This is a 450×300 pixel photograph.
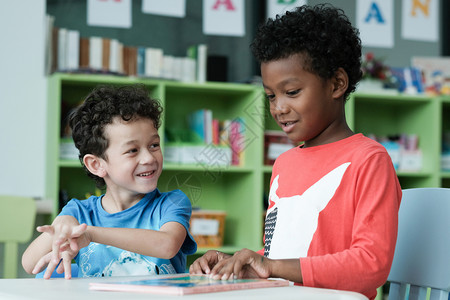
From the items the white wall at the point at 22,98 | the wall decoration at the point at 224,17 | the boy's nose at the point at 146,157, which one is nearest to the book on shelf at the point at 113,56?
the white wall at the point at 22,98

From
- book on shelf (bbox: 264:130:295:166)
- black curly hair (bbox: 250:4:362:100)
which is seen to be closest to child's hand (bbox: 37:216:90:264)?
black curly hair (bbox: 250:4:362:100)

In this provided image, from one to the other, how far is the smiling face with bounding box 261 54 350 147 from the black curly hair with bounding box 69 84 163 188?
0.32 m

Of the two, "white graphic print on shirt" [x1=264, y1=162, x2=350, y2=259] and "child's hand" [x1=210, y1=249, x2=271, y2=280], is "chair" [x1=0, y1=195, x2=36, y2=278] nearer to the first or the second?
"white graphic print on shirt" [x1=264, y1=162, x2=350, y2=259]

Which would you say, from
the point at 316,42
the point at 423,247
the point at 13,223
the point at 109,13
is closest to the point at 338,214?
the point at 423,247

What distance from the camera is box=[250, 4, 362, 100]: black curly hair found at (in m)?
1.12

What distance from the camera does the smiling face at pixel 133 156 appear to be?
127 cm

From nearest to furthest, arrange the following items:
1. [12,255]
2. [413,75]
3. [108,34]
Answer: [12,255], [108,34], [413,75]

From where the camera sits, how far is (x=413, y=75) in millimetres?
3654

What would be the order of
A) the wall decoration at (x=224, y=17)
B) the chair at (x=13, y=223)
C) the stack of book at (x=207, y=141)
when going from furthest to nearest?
1. the wall decoration at (x=224, y=17)
2. the stack of book at (x=207, y=141)
3. the chair at (x=13, y=223)

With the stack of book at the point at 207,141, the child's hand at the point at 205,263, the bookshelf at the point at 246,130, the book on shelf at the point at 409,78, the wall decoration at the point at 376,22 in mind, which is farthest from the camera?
the wall decoration at the point at 376,22

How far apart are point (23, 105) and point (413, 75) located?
2.28 meters

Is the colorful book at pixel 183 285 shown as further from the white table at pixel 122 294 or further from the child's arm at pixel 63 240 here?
the child's arm at pixel 63 240

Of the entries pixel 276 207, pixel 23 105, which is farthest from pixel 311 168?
pixel 23 105

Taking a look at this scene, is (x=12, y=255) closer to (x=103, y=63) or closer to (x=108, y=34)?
(x=103, y=63)
